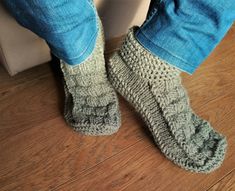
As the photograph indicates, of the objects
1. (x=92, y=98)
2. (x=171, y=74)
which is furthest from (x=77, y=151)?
(x=171, y=74)

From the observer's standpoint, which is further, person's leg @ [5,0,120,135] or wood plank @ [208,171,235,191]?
wood plank @ [208,171,235,191]

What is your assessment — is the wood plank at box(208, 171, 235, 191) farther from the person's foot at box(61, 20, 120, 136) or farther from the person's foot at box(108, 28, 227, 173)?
the person's foot at box(61, 20, 120, 136)

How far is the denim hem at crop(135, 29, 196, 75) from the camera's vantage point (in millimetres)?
536

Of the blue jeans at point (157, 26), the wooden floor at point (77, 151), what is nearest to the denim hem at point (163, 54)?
the blue jeans at point (157, 26)

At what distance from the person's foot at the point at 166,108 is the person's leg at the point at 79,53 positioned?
0.05 m

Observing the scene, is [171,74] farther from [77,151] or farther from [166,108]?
[77,151]

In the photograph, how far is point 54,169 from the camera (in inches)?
22.9

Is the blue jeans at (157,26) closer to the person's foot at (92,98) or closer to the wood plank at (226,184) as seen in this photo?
the person's foot at (92,98)

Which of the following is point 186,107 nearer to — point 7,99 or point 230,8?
point 230,8

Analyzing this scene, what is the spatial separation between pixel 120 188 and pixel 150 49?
0.26 meters

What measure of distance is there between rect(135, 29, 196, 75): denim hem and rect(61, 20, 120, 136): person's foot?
97 millimetres

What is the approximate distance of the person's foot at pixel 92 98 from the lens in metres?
0.61

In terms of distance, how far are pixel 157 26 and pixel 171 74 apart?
0.31 feet

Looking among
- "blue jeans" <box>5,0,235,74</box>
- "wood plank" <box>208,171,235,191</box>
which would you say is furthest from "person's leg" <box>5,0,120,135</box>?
"wood plank" <box>208,171,235,191</box>
